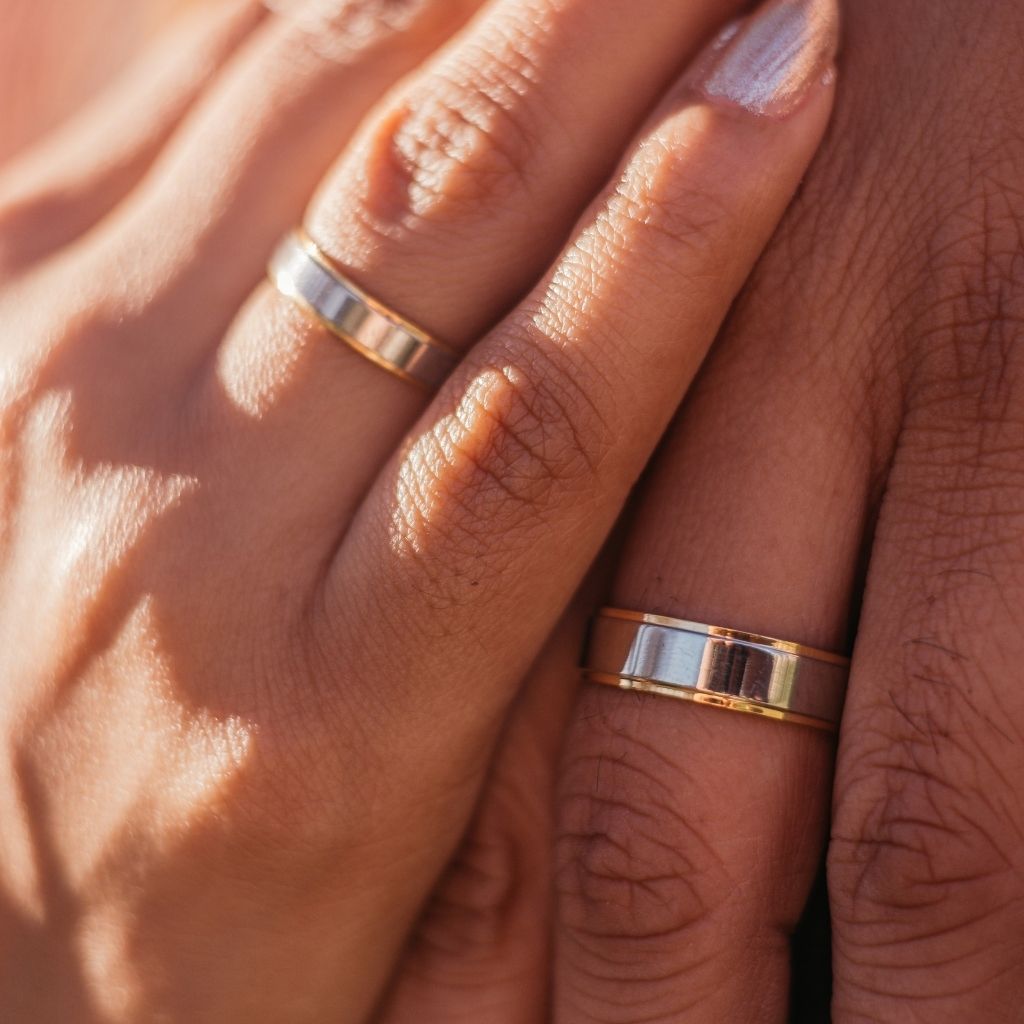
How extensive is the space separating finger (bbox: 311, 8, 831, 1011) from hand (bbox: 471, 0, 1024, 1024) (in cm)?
6

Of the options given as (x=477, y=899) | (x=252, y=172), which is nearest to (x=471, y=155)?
(x=252, y=172)

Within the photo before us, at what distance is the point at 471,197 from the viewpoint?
103 centimetres

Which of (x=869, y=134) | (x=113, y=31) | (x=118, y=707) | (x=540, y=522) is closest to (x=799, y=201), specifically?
(x=869, y=134)

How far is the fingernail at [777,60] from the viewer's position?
3.11ft

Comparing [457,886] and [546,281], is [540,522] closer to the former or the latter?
[546,281]

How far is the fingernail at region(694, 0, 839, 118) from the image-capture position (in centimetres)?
95

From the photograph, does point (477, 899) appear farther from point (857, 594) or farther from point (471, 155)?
point (471, 155)

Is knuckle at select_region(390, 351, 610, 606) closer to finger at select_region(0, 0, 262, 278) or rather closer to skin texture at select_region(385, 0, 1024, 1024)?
skin texture at select_region(385, 0, 1024, 1024)

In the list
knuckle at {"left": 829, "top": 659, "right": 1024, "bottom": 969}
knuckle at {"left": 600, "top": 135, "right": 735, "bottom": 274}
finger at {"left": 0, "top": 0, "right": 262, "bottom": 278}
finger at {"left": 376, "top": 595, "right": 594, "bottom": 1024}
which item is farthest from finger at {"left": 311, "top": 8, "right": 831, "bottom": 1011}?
finger at {"left": 0, "top": 0, "right": 262, "bottom": 278}

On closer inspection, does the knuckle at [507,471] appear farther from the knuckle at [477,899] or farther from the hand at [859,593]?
the knuckle at [477,899]

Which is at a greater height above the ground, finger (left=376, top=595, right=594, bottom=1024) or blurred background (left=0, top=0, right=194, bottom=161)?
blurred background (left=0, top=0, right=194, bottom=161)

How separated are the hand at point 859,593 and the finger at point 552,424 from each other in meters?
0.06

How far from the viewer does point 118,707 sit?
3.43 feet

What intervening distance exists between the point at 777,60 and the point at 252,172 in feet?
1.80
